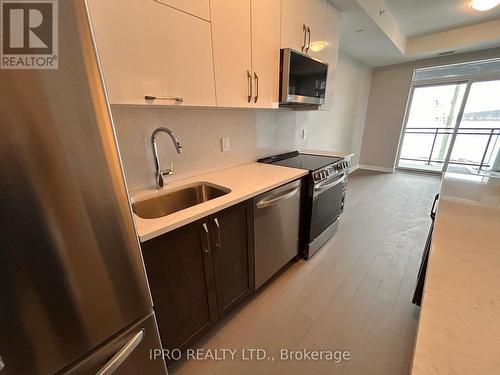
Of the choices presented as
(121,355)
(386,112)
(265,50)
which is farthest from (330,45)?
(386,112)

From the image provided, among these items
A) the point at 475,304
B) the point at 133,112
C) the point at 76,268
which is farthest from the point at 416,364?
the point at 133,112

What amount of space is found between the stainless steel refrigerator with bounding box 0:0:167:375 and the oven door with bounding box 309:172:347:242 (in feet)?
5.05

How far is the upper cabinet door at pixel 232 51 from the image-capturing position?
1.22 meters

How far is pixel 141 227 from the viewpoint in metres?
0.91

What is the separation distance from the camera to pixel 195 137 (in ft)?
5.34

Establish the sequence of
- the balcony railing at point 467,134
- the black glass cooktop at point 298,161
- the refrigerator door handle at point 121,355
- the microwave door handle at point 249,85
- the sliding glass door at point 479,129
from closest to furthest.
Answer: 1. the refrigerator door handle at point 121,355
2. the microwave door handle at point 249,85
3. the black glass cooktop at point 298,161
4. the sliding glass door at point 479,129
5. the balcony railing at point 467,134

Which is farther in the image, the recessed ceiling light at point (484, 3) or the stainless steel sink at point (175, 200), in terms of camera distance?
the recessed ceiling light at point (484, 3)

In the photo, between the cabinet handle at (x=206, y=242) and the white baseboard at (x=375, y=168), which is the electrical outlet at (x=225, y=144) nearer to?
the cabinet handle at (x=206, y=242)

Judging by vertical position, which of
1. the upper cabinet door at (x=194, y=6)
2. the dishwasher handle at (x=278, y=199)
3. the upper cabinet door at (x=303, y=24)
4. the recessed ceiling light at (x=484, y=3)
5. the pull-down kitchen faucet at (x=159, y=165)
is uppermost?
the recessed ceiling light at (x=484, y=3)

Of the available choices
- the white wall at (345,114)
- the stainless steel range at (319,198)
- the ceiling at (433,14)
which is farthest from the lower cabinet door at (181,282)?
the ceiling at (433,14)

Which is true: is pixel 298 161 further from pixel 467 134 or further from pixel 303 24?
pixel 467 134

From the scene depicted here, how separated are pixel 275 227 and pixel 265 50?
4.27ft

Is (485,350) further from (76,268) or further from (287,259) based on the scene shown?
(287,259)

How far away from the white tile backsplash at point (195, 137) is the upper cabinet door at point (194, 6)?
0.58 meters
